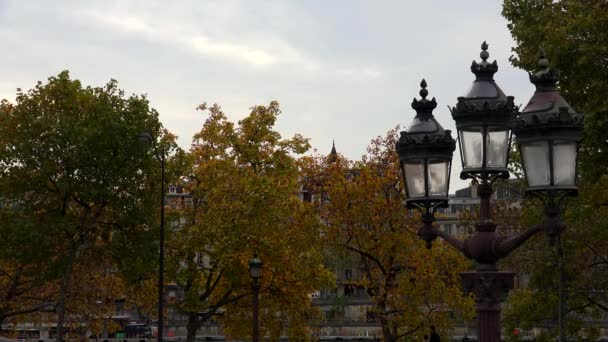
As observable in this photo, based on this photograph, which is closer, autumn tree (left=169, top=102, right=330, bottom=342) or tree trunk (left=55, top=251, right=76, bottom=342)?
tree trunk (left=55, top=251, right=76, bottom=342)

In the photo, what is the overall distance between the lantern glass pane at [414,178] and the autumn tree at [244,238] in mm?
37467

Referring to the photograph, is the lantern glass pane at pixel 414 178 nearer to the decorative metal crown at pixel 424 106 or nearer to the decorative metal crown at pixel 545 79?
the decorative metal crown at pixel 424 106

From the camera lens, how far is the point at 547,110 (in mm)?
10406

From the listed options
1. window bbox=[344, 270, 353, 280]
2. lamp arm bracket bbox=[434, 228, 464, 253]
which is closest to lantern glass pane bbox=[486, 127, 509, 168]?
lamp arm bracket bbox=[434, 228, 464, 253]

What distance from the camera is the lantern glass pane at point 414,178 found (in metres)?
11.4

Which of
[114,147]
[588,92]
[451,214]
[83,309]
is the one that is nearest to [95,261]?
[83,309]

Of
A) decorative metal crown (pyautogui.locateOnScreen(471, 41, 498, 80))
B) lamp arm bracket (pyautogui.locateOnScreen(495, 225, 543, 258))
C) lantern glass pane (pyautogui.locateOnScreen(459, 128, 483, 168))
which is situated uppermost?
decorative metal crown (pyautogui.locateOnScreen(471, 41, 498, 80))

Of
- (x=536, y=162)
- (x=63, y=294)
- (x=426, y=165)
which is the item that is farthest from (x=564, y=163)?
(x=63, y=294)

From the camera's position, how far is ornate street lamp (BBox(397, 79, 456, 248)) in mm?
11358

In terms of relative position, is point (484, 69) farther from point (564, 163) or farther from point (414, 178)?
point (564, 163)

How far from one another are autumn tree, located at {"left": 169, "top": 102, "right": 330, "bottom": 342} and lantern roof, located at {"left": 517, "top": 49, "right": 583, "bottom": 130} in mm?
38381

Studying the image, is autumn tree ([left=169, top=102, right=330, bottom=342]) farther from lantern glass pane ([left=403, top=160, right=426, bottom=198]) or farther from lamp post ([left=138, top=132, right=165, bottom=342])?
lantern glass pane ([left=403, top=160, right=426, bottom=198])

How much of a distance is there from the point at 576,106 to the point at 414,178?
1995 cm

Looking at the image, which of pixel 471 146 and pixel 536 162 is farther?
pixel 471 146
